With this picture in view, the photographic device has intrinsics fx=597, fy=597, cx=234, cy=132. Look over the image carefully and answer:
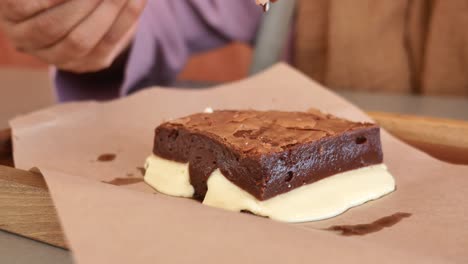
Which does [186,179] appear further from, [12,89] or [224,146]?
[12,89]

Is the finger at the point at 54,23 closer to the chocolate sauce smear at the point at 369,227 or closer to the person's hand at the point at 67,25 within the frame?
the person's hand at the point at 67,25

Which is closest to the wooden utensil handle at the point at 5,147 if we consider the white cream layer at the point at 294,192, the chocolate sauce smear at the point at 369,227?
the white cream layer at the point at 294,192

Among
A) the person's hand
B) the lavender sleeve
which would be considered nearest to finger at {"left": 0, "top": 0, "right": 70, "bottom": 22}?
the person's hand

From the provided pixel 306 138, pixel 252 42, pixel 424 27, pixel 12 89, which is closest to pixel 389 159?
pixel 306 138

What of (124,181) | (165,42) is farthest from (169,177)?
(165,42)

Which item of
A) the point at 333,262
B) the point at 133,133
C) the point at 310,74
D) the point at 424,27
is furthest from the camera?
the point at 310,74

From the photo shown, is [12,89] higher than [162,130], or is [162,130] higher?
[162,130]
